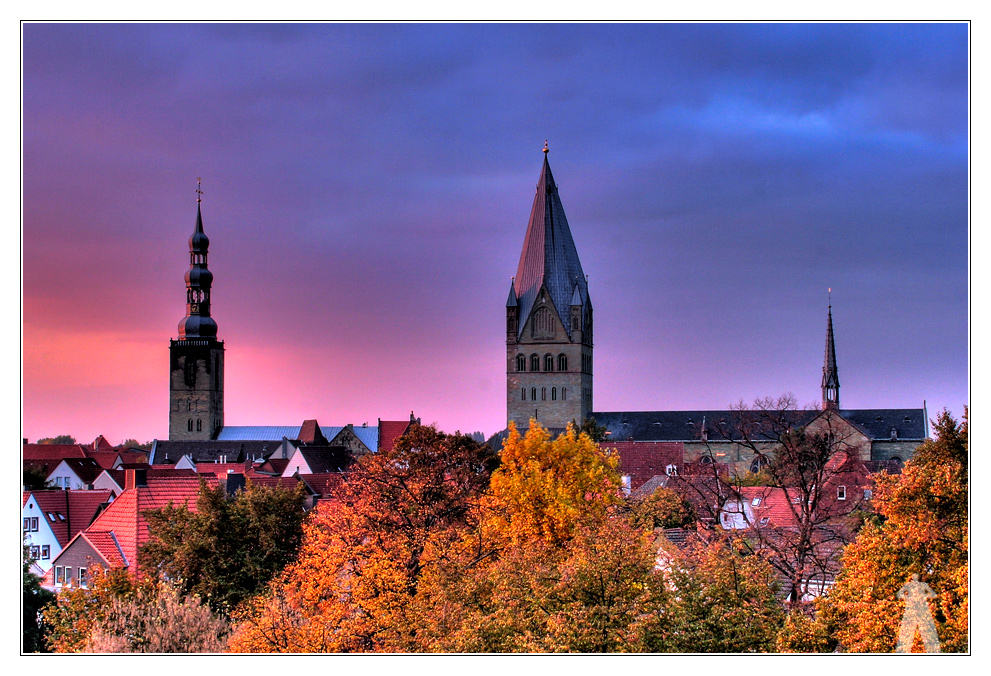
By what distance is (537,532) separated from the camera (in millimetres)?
25562

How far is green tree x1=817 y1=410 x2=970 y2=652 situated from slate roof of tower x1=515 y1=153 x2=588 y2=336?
8751 cm

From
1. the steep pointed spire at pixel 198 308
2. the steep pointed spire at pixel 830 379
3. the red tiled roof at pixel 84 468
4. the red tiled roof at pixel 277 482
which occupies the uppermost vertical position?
the steep pointed spire at pixel 198 308

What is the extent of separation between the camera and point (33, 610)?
76.7ft

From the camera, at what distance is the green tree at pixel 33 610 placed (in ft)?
70.5

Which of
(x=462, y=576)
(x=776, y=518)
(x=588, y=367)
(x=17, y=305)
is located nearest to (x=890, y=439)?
(x=588, y=367)

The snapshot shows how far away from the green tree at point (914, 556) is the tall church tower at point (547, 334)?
88.1 metres

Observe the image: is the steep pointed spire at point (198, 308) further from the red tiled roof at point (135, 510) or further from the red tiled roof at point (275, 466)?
the red tiled roof at point (135, 510)

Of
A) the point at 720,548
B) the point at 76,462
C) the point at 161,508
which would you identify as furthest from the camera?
the point at 76,462

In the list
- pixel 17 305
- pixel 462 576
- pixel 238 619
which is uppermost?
pixel 17 305

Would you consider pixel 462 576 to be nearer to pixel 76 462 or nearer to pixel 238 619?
pixel 238 619

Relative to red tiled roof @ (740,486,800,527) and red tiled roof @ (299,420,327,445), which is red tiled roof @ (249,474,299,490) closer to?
red tiled roof @ (740,486,800,527)

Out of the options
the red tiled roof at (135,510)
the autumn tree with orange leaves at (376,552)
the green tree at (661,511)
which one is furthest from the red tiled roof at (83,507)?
the green tree at (661,511)

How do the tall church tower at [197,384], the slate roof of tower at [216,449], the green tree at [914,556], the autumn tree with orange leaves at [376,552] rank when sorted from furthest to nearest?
1. the tall church tower at [197,384]
2. the slate roof of tower at [216,449]
3. the autumn tree with orange leaves at [376,552]
4. the green tree at [914,556]

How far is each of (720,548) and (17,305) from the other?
38.7 ft
